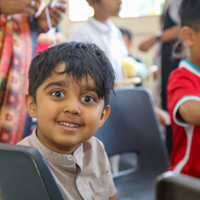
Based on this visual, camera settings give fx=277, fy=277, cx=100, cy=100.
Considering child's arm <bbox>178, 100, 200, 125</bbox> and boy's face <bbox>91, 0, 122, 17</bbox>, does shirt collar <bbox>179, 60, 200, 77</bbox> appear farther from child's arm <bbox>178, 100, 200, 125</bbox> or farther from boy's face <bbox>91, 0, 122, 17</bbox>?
boy's face <bbox>91, 0, 122, 17</bbox>

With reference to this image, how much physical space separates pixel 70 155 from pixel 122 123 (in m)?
Answer: 0.46

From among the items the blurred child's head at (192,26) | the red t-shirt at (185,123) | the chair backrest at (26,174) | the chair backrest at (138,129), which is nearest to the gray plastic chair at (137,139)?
the chair backrest at (138,129)

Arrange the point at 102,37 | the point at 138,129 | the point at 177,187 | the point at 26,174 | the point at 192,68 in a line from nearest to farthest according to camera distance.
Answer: the point at 177,187
the point at 26,174
the point at 192,68
the point at 138,129
the point at 102,37

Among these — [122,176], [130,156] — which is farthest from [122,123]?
[130,156]

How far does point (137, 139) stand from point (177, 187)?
2.91 ft

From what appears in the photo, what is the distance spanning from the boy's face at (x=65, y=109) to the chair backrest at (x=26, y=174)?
0.18m

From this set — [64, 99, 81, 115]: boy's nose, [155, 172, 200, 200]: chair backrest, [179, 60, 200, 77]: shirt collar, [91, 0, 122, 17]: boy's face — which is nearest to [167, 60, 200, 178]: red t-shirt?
[179, 60, 200, 77]: shirt collar

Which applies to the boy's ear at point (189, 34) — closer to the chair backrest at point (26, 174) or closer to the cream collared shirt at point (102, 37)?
the cream collared shirt at point (102, 37)

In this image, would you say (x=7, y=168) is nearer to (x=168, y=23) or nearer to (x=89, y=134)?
(x=89, y=134)

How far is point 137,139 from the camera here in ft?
3.70

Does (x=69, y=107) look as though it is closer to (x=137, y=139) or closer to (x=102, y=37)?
(x=137, y=139)

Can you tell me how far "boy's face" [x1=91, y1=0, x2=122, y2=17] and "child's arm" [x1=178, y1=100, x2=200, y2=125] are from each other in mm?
692

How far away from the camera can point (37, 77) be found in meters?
0.67

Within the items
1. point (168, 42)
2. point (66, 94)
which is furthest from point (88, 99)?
point (168, 42)
